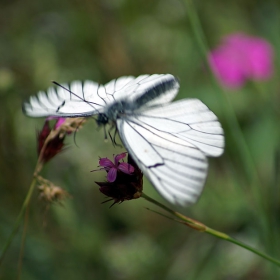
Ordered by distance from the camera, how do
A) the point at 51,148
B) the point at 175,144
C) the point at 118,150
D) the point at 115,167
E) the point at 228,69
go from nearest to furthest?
1. the point at 175,144
2. the point at 115,167
3. the point at 51,148
4. the point at 118,150
5. the point at 228,69

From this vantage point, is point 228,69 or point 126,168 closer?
point 126,168

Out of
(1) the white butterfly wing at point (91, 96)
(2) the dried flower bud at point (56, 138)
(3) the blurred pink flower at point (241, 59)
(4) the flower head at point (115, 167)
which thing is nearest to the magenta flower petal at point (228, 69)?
(3) the blurred pink flower at point (241, 59)

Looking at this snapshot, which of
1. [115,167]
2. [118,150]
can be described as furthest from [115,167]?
[118,150]

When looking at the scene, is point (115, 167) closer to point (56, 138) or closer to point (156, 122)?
point (156, 122)

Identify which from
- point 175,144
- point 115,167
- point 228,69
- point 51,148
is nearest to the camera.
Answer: point 175,144

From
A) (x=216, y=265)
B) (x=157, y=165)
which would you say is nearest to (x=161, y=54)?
(x=216, y=265)

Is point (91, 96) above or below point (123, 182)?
above
